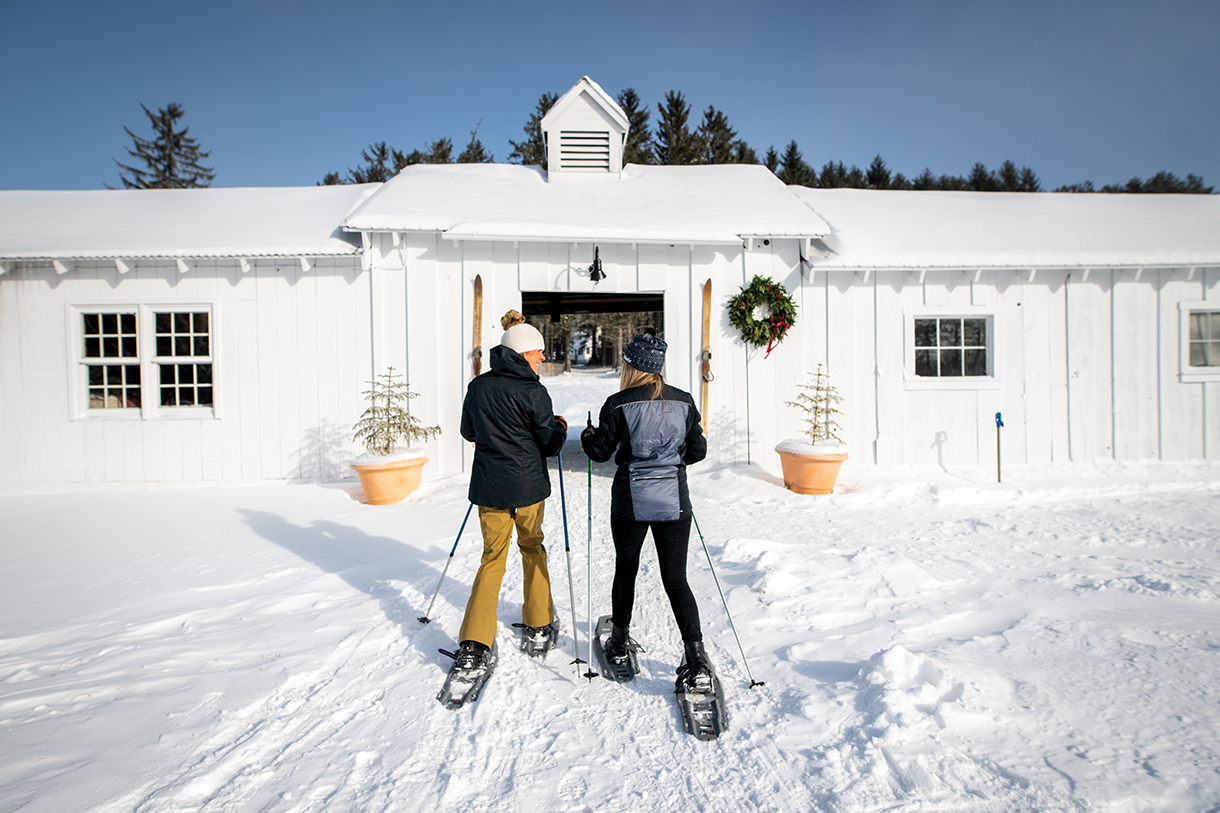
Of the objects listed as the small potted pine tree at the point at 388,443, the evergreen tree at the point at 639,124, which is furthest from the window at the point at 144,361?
the evergreen tree at the point at 639,124

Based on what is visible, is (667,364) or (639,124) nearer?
(667,364)

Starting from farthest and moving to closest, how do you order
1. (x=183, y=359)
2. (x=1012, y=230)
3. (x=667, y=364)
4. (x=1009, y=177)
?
1. (x=1009, y=177)
2. (x=1012, y=230)
3. (x=667, y=364)
4. (x=183, y=359)

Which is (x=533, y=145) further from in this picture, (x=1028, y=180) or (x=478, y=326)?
(x=1028, y=180)

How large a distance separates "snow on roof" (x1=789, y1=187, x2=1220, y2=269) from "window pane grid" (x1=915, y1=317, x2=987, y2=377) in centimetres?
80

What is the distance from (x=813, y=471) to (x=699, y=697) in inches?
160

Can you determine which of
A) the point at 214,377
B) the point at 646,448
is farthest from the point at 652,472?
the point at 214,377

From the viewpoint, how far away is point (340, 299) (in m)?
6.87

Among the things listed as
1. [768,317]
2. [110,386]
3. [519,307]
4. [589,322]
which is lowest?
[110,386]

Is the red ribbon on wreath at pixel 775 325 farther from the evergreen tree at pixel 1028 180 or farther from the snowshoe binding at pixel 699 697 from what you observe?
the evergreen tree at pixel 1028 180

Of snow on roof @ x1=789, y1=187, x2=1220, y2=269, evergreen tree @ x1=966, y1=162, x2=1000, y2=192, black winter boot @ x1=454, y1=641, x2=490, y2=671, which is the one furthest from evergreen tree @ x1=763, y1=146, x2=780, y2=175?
black winter boot @ x1=454, y1=641, x2=490, y2=671

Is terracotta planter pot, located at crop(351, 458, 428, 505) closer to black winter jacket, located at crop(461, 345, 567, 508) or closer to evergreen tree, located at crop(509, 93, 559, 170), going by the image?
black winter jacket, located at crop(461, 345, 567, 508)

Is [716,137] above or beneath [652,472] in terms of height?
above

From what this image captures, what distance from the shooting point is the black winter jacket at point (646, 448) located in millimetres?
2525

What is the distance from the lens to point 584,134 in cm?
882
